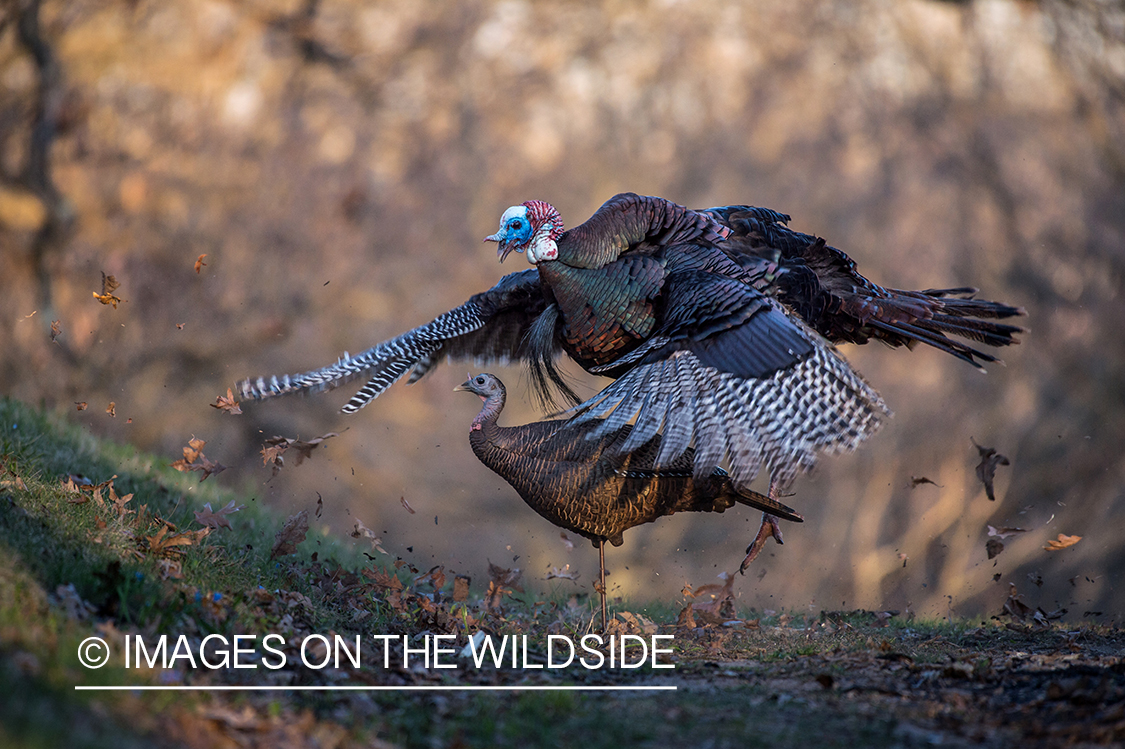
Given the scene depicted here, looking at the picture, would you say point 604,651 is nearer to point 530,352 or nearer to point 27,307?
point 530,352

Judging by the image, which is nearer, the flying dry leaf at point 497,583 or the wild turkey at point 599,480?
the wild turkey at point 599,480

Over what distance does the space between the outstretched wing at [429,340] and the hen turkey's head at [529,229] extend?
604 millimetres

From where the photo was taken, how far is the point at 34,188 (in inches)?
400

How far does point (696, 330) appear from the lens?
4.29 metres

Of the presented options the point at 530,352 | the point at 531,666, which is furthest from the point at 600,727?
the point at 530,352

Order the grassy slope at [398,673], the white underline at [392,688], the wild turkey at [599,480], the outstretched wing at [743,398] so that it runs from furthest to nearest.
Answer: the wild turkey at [599,480] < the outstretched wing at [743,398] < the white underline at [392,688] < the grassy slope at [398,673]

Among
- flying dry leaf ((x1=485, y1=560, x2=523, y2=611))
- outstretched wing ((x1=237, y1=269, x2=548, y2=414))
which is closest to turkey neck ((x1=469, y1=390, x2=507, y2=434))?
outstretched wing ((x1=237, y1=269, x2=548, y2=414))

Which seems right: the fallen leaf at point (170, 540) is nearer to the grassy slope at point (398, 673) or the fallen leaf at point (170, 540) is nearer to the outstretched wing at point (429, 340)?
the grassy slope at point (398, 673)

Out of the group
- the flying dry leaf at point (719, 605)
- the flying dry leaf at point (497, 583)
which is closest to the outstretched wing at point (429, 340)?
the flying dry leaf at point (497, 583)

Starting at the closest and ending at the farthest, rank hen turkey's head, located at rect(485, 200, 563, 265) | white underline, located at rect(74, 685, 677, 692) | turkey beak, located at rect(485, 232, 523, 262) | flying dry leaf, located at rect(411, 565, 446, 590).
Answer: white underline, located at rect(74, 685, 677, 692) → hen turkey's head, located at rect(485, 200, 563, 265) → turkey beak, located at rect(485, 232, 523, 262) → flying dry leaf, located at rect(411, 565, 446, 590)

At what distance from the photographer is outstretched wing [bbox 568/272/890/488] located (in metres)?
4.08

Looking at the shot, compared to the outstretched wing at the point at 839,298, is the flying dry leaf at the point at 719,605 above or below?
below

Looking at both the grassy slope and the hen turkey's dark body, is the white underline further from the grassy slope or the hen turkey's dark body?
the hen turkey's dark body

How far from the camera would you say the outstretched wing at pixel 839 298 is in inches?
197
